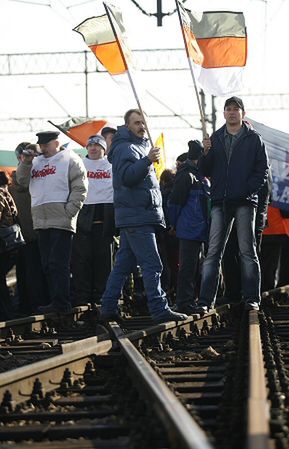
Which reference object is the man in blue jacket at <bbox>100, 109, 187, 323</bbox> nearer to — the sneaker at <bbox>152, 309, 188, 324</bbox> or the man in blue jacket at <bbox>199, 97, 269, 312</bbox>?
the sneaker at <bbox>152, 309, 188, 324</bbox>

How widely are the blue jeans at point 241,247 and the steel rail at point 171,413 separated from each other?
4538 millimetres

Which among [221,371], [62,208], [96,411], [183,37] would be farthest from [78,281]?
[96,411]

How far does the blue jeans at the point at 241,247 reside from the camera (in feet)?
38.3

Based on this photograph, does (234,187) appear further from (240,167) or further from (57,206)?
(57,206)

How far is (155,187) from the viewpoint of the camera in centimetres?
1041

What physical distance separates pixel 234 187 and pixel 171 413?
6.88 metres

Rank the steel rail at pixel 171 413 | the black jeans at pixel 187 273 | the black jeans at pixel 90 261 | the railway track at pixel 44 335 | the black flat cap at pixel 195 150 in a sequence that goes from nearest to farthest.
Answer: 1. the steel rail at pixel 171 413
2. the railway track at pixel 44 335
3. the black jeans at pixel 187 273
4. the black flat cap at pixel 195 150
5. the black jeans at pixel 90 261

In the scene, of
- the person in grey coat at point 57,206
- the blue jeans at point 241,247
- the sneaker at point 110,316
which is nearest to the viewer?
the sneaker at point 110,316

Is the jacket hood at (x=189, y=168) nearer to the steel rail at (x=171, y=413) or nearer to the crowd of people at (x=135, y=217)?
the crowd of people at (x=135, y=217)

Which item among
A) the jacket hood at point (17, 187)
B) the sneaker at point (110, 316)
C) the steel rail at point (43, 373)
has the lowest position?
the sneaker at point (110, 316)

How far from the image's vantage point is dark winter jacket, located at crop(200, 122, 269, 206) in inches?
452

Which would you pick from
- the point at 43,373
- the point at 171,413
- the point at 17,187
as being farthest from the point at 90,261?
the point at 171,413

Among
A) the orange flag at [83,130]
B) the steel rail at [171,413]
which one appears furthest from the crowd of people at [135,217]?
the orange flag at [83,130]

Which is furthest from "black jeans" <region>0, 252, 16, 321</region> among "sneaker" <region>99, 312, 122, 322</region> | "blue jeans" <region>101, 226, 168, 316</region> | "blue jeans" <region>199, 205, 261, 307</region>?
"blue jeans" <region>101, 226, 168, 316</region>
